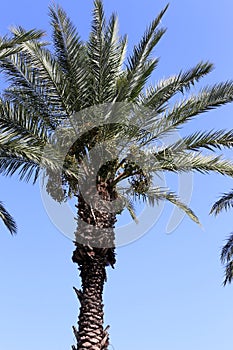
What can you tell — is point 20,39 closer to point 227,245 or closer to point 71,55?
point 71,55

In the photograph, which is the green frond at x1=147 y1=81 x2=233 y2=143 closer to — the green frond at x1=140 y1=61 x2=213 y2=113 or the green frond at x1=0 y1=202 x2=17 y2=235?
the green frond at x1=140 y1=61 x2=213 y2=113

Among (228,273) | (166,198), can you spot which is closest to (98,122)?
(166,198)

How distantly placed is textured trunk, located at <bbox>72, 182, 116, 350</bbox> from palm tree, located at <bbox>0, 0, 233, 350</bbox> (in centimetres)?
2

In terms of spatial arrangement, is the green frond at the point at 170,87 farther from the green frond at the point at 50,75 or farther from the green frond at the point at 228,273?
the green frond at the point at 228,273

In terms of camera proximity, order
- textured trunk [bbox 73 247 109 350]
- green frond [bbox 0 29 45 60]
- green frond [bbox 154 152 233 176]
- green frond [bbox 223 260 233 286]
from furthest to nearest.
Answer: green frond [bbox 223 260 233 286]
green frond [bbox 154 152 233 176]
textured trunk [bbox 73 247 109 350]
green frond [bbox 0 29 45 60]

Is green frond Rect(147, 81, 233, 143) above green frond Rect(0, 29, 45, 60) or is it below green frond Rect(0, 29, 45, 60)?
above

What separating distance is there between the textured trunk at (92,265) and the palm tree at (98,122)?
2 cm

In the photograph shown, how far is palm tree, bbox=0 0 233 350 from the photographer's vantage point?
32.7 feet

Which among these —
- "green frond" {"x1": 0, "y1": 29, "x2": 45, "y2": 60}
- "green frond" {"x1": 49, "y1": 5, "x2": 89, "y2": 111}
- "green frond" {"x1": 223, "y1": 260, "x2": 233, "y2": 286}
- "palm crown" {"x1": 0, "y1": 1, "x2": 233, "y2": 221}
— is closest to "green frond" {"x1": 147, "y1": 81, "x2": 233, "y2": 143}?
"palm crown" {"x1": 0, "y1": 1, "x2": 233, "y2": 221}

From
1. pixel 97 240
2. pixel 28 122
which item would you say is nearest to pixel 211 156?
pixel 97 240

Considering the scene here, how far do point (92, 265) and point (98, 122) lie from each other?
2.86m

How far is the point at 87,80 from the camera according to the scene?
35.7 feet

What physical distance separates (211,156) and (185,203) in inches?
60.6

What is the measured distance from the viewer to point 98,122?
10133 millimetres
